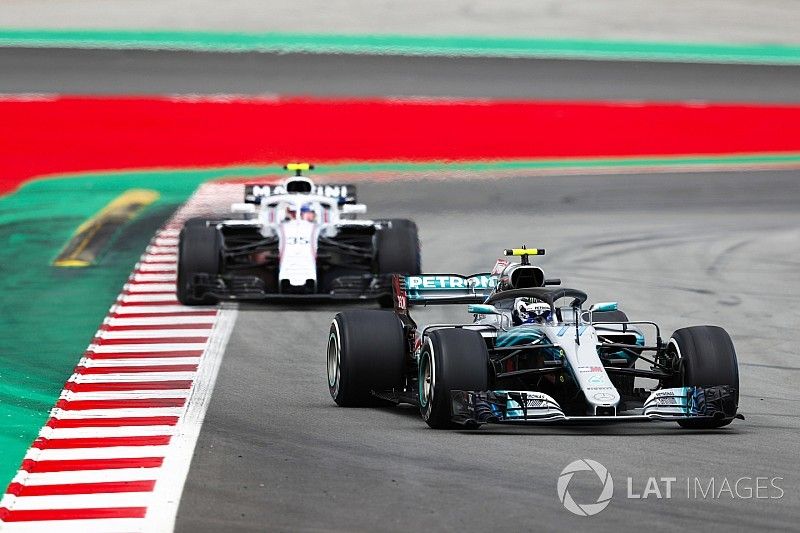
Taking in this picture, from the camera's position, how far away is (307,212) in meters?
23.2

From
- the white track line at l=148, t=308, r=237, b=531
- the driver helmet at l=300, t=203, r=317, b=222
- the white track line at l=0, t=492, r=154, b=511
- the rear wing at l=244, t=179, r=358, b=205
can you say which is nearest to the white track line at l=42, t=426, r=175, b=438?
the white track line at l=148, t=308, r=237, b=531

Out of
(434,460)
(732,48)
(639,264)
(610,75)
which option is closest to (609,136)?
(610,75)

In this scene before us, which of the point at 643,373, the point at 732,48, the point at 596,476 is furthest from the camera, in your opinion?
the point at 732,48

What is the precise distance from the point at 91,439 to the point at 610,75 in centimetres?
2901

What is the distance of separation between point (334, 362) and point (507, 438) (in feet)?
9.23

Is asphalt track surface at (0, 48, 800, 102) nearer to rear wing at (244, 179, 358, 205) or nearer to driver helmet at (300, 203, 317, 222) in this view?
rear wing at (244, 179, 358, 205)

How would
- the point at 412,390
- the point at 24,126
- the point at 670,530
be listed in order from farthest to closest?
the point at 24,126
the point at 412,390
the point at 670,530

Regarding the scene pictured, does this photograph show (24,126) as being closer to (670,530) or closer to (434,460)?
(434,460)

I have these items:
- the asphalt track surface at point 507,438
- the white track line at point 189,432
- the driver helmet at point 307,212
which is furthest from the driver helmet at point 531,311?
the driver helmet at point 307,212

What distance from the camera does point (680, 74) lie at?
41.9 meters

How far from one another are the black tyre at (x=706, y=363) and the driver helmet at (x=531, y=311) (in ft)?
3.91

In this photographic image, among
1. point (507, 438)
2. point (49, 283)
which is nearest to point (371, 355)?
point (507, 438)

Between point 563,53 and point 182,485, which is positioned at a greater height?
point 563,53

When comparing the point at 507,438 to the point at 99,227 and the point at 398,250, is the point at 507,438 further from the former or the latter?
the point at 99,227
